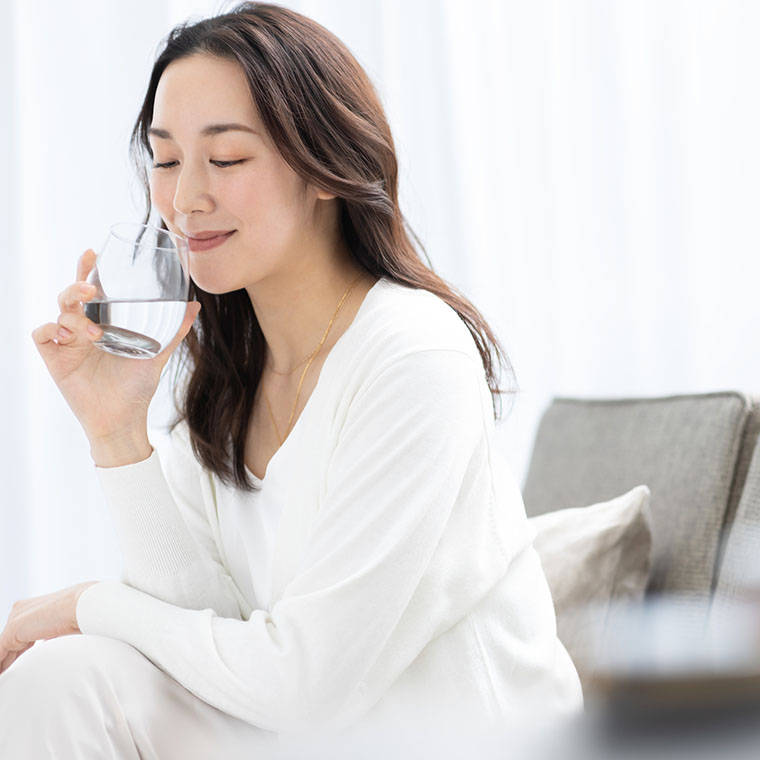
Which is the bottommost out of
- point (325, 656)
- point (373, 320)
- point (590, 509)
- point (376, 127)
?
point (590, 509)

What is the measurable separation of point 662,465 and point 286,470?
65cm

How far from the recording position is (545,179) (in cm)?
249

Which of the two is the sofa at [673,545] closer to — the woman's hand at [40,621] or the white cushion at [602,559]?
the white cushion at [602,559]

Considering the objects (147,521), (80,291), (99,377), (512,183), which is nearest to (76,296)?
(80,291)

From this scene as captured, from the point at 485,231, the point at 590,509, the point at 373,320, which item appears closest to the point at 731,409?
the point at 590,509

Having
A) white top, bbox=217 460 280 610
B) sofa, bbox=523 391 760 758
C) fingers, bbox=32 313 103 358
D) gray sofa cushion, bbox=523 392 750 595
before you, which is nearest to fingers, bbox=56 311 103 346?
fingers, bbox=32 313 103 358

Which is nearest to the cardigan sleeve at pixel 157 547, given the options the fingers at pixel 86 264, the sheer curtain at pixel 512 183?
the fingers at pixel 86 264

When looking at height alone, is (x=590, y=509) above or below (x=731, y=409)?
below

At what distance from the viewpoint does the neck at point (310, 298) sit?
1178mm

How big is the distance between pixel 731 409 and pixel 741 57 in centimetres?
130

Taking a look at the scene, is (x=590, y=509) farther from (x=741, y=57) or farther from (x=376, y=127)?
(x=741, y=57)

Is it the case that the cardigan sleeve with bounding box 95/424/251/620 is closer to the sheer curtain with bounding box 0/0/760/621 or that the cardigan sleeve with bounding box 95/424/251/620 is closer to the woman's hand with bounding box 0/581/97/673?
the woman's hand with bounding box 0/581/97/673

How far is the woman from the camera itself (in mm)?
871

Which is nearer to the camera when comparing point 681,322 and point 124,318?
point 124,318
